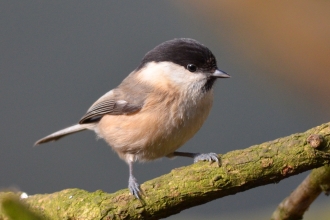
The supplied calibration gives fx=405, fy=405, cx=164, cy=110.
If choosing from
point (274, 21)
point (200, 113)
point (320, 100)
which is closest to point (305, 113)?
point (320, 100)

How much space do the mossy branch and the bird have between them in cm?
36

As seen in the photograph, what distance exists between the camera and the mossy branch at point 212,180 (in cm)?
94

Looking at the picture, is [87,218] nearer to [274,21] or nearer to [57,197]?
[57,197]

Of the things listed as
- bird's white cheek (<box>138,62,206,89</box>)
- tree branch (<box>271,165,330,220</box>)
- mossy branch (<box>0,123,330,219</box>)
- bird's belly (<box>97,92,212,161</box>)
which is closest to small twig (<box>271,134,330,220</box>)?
tree branch (<box>271,165,330,220</box>)

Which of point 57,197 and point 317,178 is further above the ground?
point 317,178

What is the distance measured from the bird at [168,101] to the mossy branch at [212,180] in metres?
0.36

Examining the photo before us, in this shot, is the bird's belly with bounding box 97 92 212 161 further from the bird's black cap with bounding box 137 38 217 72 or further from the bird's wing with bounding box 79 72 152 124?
the bird's black cap with bounding box 137 38 217 72

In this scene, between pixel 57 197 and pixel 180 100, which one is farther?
pixel 180 100

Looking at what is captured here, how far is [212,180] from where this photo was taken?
0.99 m

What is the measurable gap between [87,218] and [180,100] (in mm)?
586

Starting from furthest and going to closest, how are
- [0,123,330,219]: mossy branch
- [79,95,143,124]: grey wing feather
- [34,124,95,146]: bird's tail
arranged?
[34,124,95,146]: bird's tail
[79,95,143,124]: grey wing feather
[0,123,330,219]: mossy branch

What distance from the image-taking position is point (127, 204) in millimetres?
1048

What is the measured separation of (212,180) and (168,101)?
0.54 m

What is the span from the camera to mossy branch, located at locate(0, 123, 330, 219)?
94 centimetres
